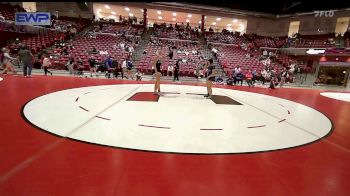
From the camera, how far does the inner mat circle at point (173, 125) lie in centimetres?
317

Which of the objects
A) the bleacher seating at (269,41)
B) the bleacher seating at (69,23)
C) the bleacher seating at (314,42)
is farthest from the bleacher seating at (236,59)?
the bleacher seating at (69,23)

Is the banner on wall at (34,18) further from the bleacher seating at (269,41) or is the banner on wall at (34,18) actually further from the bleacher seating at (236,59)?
the bleacher seating at (269,41)

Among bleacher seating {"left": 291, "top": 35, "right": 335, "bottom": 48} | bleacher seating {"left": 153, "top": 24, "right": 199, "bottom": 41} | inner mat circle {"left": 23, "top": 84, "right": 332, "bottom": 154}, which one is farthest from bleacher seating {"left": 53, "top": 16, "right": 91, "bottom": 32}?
bleacher seating {"left": 291, "top": 35, "right": 335, "bottom": 48}

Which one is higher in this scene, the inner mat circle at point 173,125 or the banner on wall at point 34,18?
the banner on wall at point 34,18

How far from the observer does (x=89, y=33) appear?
Result: 66.7 feet

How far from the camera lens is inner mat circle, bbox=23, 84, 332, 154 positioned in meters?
3.17

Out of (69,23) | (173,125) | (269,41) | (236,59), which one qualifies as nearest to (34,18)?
(69,23)

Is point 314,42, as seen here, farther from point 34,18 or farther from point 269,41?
point 34,18

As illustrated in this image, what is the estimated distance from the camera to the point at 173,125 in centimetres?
401

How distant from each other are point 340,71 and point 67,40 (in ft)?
81.5

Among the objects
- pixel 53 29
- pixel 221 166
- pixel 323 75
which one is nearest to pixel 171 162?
pixel 221 166

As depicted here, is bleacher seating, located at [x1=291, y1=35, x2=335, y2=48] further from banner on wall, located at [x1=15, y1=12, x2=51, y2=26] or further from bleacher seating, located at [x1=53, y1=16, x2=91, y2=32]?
banner on wall, located at [x1=15, y1=12, x2=51, y2=26]

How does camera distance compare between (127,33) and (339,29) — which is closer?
(127,33)

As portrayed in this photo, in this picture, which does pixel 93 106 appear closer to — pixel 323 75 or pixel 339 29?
pixel 323 75
